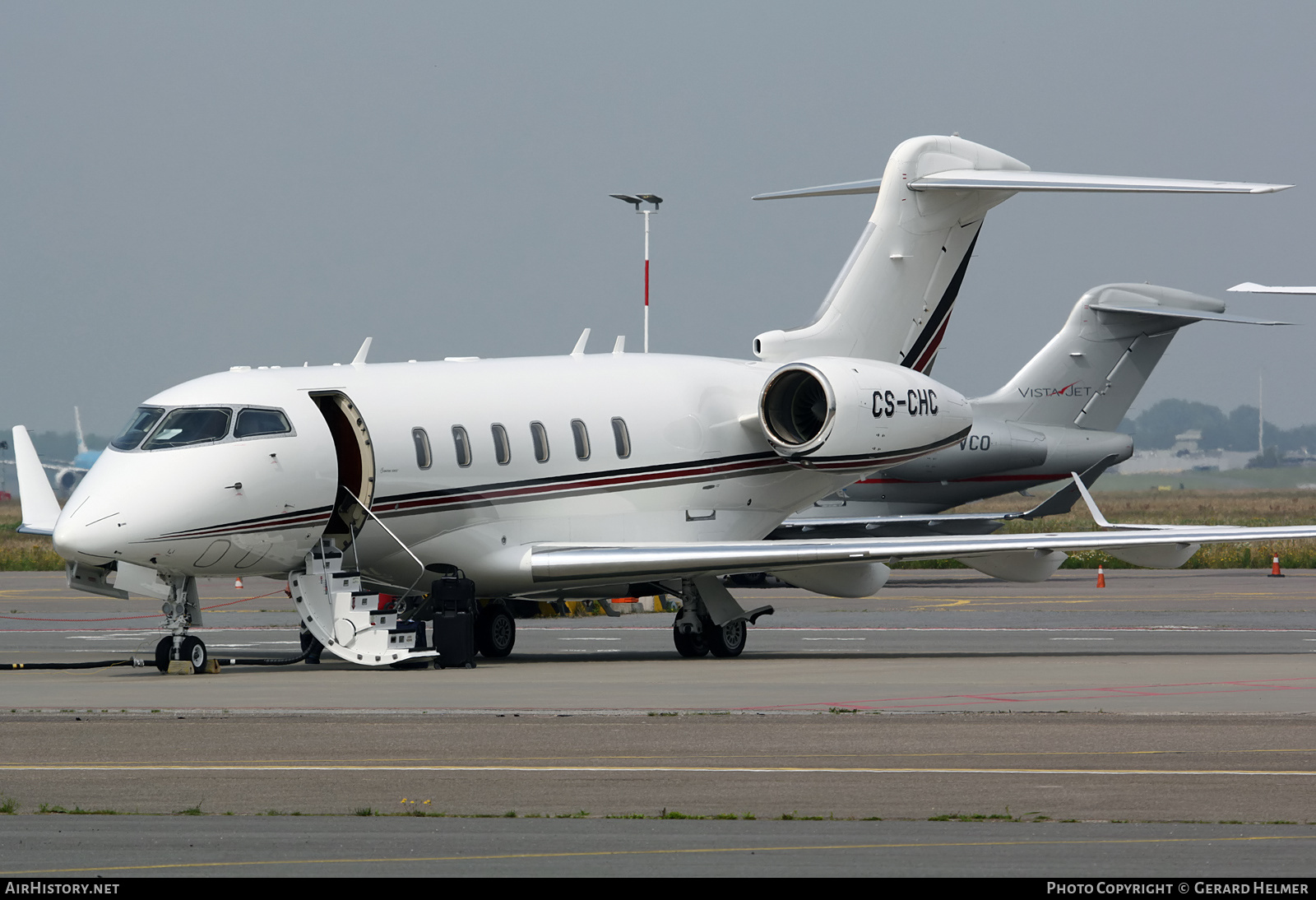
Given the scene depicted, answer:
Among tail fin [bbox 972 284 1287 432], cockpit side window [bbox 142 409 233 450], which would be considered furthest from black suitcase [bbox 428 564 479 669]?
tail fin [bbox 972 284 1287 432]

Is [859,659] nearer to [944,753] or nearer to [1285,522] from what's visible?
[944,753]

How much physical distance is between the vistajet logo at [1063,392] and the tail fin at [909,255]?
50.5ft

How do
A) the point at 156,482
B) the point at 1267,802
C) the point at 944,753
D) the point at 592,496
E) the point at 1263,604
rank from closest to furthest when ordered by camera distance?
the point at 1267,802
the point at 944,753
the point at 156,482
the point at 592,496
the point at 1263,604

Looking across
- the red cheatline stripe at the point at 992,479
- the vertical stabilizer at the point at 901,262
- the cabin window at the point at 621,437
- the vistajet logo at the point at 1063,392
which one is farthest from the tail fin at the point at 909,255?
the vistajet logo at the point at 1063,392

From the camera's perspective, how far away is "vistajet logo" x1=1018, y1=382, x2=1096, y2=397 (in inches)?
1729

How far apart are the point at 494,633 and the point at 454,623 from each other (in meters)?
2.82

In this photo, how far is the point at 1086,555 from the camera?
55.5m

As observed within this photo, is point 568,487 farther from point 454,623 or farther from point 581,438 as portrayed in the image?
point 454,623

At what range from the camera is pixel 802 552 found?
23031 millimetres

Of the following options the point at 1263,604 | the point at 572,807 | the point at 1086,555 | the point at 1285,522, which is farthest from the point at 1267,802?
the point at 1285,522

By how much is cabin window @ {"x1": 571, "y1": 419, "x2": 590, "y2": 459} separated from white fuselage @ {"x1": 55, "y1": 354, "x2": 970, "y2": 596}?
43 mm

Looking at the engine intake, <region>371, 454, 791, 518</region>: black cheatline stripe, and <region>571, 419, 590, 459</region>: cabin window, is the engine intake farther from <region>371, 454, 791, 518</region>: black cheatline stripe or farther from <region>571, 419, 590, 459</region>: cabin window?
<region>571, 419, 590, 459</region>: cabin window

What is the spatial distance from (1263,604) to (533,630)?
13.7 metres
